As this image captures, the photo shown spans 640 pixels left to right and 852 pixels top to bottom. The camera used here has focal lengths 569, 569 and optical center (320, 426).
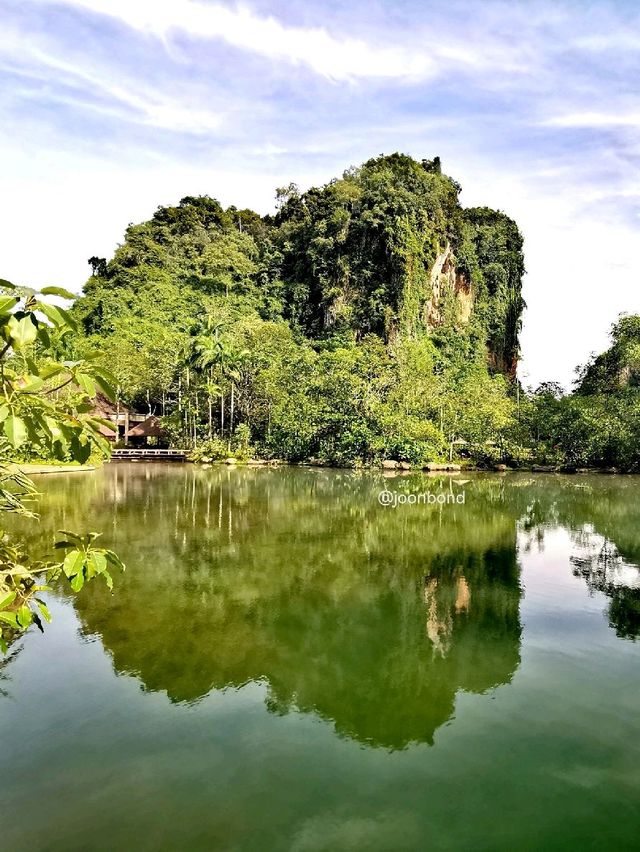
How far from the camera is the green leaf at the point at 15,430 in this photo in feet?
5.37

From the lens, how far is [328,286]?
57.0 meters

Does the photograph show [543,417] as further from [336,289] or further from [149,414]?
[149,414]

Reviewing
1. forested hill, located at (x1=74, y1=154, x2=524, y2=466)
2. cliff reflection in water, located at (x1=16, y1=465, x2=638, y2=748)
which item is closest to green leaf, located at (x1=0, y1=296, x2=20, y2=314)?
cliff reflection in water, located at (x1=16, y1=465, x2=638, y2=748)

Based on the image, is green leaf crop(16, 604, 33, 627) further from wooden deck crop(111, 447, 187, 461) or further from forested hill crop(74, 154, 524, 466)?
forested hill crop(74, 154, 524, 466)

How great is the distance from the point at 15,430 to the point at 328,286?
187 ft

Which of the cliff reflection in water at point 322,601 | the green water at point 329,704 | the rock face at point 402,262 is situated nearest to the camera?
the green water at point 329,704

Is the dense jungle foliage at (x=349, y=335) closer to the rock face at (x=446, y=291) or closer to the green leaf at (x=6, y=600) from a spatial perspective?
the rock face at (x=446, y=291)

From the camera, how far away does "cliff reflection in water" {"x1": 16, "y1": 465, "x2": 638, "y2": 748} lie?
659 cm

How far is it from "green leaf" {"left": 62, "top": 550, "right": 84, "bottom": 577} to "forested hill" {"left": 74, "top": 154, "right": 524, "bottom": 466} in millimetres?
39345

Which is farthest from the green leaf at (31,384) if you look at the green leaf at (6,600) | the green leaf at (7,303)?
the green leaf at (6,600)

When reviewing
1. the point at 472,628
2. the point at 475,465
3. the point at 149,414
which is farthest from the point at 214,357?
the point at 472,628

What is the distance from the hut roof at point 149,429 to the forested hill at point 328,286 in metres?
2.83

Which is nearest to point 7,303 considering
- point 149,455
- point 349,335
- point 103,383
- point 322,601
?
point 103,383

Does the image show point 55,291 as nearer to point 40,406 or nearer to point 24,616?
point 40,406
